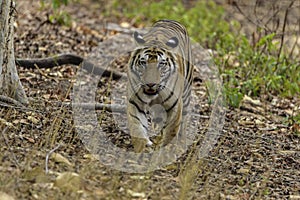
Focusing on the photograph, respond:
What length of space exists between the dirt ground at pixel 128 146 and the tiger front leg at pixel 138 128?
0.96 ft

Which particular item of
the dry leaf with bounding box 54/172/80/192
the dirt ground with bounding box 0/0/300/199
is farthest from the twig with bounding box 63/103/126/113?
the dry leaf with bounding box 54/172/80/192

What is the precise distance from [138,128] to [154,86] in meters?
0.41

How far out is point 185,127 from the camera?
635cm

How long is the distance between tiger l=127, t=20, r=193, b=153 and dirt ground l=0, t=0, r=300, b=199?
1.08 ft

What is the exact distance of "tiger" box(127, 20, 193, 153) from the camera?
5.59 metres

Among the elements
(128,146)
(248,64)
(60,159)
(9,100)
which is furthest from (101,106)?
(248,64)

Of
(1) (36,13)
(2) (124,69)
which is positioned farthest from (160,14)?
(2) (124,69)

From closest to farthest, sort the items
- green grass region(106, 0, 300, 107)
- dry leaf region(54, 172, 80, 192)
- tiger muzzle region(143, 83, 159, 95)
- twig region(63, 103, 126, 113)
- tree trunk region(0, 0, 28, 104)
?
1. dry leaf region(54, 172, 80, 192)
2. tiger muzzle region(143, 83, 159, 95)
3. tree trunk region(0, 0, 28, 104)
4. twig region(63, 103, 126, 113)
5. green grass region(106, 0, 300, 107)

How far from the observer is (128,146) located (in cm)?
573

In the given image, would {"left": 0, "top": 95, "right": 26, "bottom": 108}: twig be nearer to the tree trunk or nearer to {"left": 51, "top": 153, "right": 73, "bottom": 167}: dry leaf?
the tree trunk

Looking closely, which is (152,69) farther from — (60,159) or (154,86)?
(60,159)

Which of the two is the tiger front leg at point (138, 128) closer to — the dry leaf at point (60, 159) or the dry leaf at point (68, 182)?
the dry leaf at point (60, 159)

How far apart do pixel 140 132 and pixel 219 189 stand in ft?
3.32

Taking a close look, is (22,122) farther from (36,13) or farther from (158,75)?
(36,13)
